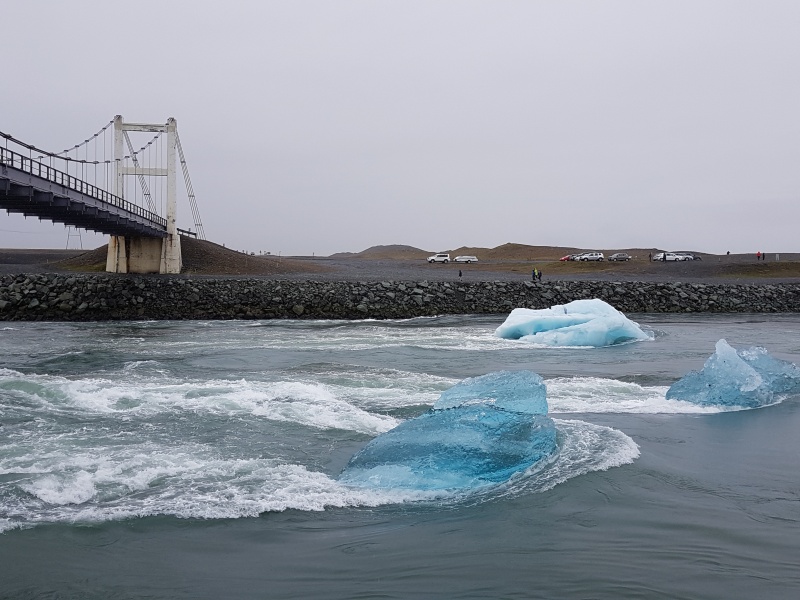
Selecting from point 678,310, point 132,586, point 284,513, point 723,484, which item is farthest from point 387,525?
point 678,310

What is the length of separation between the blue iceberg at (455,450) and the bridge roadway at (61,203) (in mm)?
22514

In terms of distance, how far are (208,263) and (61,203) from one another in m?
20.5

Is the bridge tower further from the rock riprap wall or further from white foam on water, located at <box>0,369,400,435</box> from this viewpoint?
white foam on water, located at <box>0,369,400,435</box>

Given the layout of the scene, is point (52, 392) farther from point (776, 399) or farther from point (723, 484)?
point (776, 399)

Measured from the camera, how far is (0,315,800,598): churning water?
6.16 meters

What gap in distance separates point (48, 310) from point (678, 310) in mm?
30088

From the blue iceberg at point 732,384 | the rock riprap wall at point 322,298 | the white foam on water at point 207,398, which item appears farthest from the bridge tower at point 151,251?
the blue iceberg at point 732,384

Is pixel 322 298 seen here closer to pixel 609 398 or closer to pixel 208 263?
pixel 208 263

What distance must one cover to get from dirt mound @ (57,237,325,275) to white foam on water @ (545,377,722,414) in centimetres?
3833

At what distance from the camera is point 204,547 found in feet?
22.3

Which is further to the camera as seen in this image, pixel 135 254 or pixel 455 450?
pixel 135 254

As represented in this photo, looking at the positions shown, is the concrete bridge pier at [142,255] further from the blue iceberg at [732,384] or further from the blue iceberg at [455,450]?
the blue iceberg at [455,450]

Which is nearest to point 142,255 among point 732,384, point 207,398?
point 207,398

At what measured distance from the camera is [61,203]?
32.9 m
